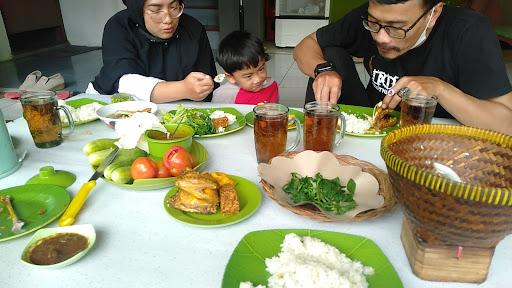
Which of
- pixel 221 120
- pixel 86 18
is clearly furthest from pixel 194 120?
pixel 86 18

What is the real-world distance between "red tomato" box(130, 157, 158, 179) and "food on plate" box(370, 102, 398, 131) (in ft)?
2.62

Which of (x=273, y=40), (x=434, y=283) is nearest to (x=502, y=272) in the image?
(x=434, y=283)

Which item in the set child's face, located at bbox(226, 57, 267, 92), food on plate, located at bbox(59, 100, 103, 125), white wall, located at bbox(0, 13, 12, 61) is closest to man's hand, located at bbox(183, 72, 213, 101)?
food on plate, located at bbox(59, 100, 103, 125)

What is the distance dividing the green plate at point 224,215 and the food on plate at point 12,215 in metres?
0.31

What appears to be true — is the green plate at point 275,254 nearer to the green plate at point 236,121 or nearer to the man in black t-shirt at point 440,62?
the green plate at point 236,121

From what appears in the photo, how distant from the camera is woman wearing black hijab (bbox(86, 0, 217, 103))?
1.60m

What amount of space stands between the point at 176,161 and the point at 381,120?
0.78 meters

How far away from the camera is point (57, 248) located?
0.71 m

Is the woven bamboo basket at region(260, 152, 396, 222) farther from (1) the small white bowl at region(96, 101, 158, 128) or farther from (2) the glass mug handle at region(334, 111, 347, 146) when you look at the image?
(1) the small white bowl at region(96, 101, 158, 128)

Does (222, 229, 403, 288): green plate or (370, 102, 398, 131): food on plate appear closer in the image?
(222, 229, 403, 288): green plate

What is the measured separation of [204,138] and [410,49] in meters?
1.04

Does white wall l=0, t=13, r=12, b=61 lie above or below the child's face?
below

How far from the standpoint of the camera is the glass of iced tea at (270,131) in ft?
3.40

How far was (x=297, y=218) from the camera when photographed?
2.75 ft
